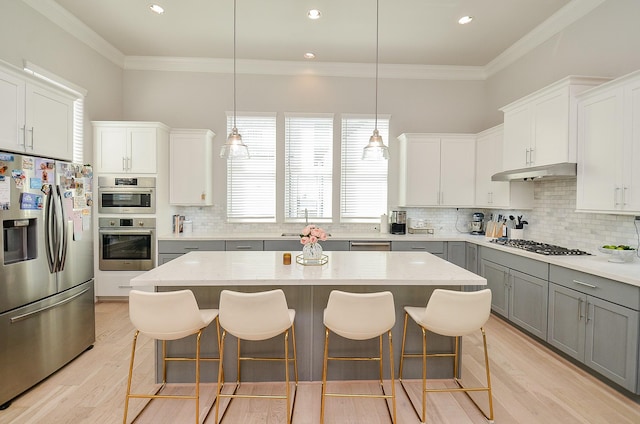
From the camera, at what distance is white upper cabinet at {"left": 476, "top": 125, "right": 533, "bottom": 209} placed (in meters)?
4.04

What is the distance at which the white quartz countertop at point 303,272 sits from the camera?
2148 mm

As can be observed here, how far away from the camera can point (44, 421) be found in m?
2.08

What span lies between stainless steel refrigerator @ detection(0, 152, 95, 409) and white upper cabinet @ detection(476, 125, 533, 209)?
15.1ft

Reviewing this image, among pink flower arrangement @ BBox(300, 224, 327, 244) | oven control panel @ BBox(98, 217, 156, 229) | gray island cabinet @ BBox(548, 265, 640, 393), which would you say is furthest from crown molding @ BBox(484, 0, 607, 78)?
oven control panel @ BBox(98, 217, 156, 229)

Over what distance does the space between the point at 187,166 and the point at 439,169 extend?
3638 millimetres

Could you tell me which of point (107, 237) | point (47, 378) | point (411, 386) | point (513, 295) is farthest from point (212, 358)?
point (513, 295)

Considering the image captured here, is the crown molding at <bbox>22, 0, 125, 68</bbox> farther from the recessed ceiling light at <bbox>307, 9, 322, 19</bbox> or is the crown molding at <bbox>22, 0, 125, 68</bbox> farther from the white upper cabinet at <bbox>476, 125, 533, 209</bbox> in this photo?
the white upper cabinet at <bbox>476, 125, 533, 209</bbox>

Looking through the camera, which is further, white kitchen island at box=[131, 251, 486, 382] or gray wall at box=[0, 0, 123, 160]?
gray wall at box=[0, 0, 123, 160]

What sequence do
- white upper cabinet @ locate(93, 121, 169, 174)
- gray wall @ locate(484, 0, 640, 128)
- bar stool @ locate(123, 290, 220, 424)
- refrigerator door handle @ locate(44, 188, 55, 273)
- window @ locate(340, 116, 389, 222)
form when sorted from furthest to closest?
window @ locate(340, 116, 389, 222) → white upper cabinet @ locate(93, 121, 169, 174) → gray wall @ locate(484, 0, 640, 128) → refrigerator door handle @ locate(44, 188, 55, 273) → bar stool @ locate(123, 290, 220, 424)

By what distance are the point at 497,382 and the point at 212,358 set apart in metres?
2.22

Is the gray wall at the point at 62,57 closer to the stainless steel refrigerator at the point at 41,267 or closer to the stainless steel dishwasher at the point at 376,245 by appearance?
the stainless steel refrigerator at the point at 41,267

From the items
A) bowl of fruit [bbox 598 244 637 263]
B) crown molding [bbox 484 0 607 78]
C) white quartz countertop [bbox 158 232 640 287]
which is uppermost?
crown molding [bbox 484 0 607 78]

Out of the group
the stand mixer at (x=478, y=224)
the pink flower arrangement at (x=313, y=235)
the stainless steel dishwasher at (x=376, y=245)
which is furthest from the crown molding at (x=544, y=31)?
the pink flower arrangement at (x=313, y=235)

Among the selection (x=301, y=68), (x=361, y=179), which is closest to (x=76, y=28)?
(x=301, y=68)
